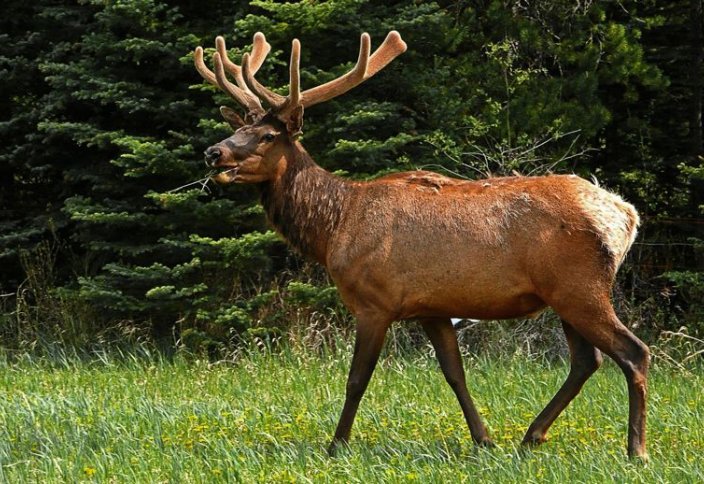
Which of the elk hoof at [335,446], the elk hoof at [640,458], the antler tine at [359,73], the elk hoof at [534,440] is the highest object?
the antler tine at [359,73]

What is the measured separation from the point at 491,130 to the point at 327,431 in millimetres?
5278

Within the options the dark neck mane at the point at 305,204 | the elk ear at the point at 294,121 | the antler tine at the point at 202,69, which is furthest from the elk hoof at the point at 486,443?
the antler tine at the point at 202,69

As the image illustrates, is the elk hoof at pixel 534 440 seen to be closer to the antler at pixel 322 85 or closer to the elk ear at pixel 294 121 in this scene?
the elk ear at pixel 294 121

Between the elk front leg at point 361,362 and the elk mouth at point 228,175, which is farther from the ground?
the elk mouth at point 228,175

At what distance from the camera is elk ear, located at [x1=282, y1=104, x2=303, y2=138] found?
701 cm

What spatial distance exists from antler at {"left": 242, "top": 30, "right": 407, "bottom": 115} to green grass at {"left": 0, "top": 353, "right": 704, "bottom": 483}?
6.49ft

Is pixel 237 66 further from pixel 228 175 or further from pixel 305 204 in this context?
pixel 305 204

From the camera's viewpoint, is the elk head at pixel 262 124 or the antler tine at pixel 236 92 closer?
the elk head at pixel 262 124

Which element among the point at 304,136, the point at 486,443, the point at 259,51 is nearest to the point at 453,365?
the point at 486,443

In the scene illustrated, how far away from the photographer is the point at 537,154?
37.6 ft

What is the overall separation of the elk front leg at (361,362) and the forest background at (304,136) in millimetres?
3754

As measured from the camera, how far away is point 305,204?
6992 millimetres

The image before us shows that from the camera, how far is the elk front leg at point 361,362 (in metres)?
6.52

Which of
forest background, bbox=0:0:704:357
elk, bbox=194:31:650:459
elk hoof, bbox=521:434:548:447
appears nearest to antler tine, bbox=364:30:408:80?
elk, bbox=194:31:650:459
